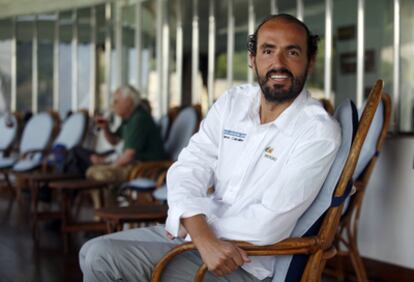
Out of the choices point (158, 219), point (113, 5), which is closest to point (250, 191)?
point (158, 219)

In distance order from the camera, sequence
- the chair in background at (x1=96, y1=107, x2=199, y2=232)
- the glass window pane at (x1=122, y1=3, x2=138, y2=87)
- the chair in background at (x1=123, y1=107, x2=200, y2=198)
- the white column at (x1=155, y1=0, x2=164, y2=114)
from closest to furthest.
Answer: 1. the chair in background at (x1=96, y1=107, x2=199, y2=232)
2. the chair in background at (x1=123, y1=107, x2=200, y2=198)
3. the white column at (x1=155, y1=0, x2=164, y2=114)
4. the glass window pane at (x1=122, y1=3, x2=138, y2=87)

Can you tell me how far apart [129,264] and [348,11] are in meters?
3.39

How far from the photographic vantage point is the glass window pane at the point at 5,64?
A: 864 centimetres

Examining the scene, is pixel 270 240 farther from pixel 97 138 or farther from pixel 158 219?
pixel 97 138

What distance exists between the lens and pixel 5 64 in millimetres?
8688

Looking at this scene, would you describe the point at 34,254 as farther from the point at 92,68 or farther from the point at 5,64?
the point at 5,64

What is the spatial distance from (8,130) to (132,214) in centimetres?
510

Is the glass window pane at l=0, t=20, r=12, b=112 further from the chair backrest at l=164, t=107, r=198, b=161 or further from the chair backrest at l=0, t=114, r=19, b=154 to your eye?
the chair backrest at l=164, t=107, r=198, b=161

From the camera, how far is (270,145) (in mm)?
1985

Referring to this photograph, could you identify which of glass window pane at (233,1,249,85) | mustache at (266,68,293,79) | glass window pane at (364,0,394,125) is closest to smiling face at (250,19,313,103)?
mustache at (266,68,293,79)

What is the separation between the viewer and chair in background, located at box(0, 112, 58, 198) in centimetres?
615

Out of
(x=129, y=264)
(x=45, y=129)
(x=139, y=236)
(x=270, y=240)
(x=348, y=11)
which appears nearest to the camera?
(x=270, y=240)

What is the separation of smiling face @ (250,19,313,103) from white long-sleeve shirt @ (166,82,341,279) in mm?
54

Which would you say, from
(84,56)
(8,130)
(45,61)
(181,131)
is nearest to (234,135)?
(181,131)
